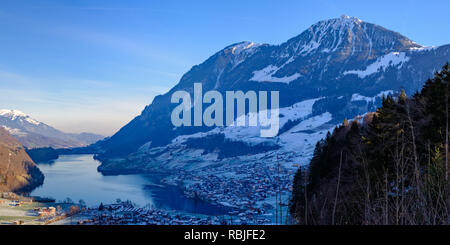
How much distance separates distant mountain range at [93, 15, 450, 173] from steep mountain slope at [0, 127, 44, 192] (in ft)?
52.1

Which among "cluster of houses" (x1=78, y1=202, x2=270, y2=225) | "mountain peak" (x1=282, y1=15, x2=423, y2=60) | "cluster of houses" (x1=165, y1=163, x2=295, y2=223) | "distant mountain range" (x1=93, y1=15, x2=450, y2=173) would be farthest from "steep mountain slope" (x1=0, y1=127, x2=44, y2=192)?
"mountain peak" (x1=282, y1=15, x2=423, y2=60)

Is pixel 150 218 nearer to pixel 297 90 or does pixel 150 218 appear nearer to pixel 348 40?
pixel 297 90

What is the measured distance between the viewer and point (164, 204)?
4100 cm

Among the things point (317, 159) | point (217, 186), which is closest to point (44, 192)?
point (217, 186)

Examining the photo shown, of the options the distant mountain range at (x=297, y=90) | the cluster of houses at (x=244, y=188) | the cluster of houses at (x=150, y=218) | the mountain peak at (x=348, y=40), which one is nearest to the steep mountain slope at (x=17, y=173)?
the distant mountain range at (x=297, y=90)

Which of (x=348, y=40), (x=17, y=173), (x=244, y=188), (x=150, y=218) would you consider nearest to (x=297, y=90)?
(x=348, y=40)

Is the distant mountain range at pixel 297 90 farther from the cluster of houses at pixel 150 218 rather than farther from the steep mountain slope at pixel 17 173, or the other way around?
the cluster of houses at pixel 150 218

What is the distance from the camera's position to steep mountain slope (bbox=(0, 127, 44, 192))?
58.3 m

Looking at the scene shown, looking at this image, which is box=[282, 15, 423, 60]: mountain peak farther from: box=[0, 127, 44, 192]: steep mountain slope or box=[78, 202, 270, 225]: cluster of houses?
box=[78, 202, 270, 225]: cluster of houses

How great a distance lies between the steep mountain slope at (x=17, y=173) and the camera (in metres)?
58.3

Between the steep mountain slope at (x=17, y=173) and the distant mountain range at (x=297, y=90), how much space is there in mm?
15893
